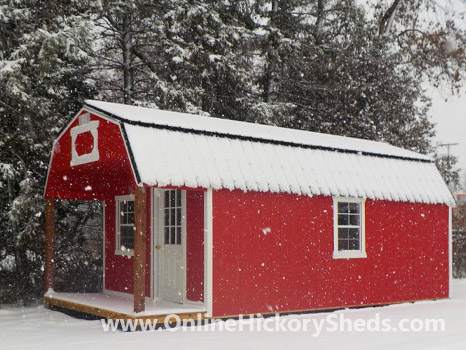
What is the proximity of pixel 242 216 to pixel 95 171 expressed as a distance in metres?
3.30

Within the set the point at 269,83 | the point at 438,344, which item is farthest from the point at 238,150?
the point at 269,83

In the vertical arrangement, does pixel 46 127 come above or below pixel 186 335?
above

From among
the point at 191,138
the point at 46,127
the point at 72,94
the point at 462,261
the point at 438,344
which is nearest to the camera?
the point at 438,344

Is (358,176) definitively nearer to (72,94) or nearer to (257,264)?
(257,264)

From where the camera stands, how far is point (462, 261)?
22.1 m

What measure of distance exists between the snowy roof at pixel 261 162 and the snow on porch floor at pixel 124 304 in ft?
6.88

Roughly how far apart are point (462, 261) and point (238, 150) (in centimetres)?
1346

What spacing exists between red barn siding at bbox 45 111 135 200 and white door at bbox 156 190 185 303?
2.98 ft

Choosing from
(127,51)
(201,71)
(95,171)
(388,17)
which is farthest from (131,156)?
(388,17)

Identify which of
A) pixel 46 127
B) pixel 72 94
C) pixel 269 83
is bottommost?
pixel 46 127

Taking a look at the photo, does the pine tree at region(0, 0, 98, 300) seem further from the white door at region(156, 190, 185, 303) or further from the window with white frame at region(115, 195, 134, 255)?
the white door at region(156, 190, 185, 303)

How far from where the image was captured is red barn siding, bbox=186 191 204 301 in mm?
11508

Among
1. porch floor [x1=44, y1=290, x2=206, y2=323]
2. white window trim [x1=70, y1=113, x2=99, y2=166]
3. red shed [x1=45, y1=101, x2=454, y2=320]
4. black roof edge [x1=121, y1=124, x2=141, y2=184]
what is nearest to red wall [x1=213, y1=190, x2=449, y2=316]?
red shed [x1=45, y1=101, x2=454, y2=320]

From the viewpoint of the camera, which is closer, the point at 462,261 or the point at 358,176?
the point at 358,176
